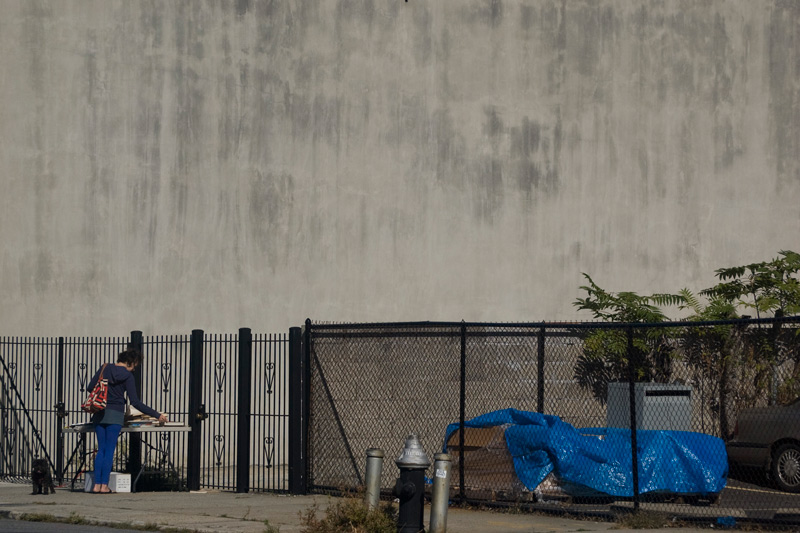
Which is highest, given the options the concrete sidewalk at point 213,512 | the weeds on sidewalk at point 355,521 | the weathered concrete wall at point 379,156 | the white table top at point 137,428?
the weathered concrete wall at point 379,156

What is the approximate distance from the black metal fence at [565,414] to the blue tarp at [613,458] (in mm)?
15

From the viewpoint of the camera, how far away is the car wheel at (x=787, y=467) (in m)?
14.6

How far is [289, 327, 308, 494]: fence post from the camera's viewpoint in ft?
49.9

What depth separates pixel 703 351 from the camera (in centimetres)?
1697

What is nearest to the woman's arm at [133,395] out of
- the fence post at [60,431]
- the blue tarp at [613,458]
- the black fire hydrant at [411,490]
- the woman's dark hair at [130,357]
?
the woman's dark hair at [130,357]

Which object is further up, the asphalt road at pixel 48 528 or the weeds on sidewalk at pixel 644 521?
the weeds on sidewalk at pixel 644 521

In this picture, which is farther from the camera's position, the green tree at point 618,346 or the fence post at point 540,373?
the green tree at point 618,346

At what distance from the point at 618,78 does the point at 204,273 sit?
31.5 feet

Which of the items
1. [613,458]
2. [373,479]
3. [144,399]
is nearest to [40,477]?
[144,399]

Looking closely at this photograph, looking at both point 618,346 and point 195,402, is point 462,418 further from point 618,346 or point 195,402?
point 618,346

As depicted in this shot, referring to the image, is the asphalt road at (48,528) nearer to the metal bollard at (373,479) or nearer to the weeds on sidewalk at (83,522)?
the weeds on sidewalk at (83,522)

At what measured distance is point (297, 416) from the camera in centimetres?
1529

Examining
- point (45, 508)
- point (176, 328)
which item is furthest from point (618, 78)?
point (45, 508)

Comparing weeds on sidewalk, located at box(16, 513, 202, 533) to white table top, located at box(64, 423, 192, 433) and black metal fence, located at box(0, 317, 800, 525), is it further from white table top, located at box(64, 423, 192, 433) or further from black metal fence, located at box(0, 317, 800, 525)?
black metal fence, located at box(0, 317, 800, 525)
